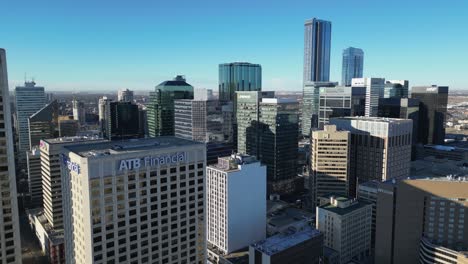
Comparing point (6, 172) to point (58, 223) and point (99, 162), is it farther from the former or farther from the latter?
point (58, 223)

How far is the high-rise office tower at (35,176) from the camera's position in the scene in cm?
14488

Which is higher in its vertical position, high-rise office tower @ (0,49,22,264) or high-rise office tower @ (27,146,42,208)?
high-rise office tower @ (0,49,22,264)

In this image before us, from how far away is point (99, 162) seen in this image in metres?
48.2

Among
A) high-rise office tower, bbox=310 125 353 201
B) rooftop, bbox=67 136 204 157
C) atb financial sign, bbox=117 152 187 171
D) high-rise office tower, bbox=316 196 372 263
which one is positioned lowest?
high-rise office tower, bbox=316 196 372 263

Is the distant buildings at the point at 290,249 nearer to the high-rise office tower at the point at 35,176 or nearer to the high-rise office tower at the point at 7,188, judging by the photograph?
the high-rise office tower at the point at 7,188

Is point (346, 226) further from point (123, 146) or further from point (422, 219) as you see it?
point (123, 146)

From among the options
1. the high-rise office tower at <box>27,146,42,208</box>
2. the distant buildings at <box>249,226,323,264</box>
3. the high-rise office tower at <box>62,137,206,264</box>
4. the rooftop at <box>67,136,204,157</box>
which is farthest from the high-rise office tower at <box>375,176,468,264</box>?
the high-rise office tower at <box>27,146,42,208</box>

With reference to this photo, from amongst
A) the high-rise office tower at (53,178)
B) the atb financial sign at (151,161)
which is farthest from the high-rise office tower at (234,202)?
the atb financial sign at (151,161)

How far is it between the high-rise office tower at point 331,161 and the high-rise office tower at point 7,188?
107746mm

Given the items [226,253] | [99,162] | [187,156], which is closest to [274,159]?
[226,253]

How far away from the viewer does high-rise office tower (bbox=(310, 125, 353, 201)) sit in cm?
13825

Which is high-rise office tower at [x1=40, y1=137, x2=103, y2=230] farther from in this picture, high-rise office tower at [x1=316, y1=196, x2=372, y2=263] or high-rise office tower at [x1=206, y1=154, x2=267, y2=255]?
high-rise office tower at [x1=316, y1=196, x2=372, y2=263]

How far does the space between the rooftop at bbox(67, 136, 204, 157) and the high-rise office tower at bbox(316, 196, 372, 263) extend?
63.9m

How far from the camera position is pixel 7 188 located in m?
56.1
